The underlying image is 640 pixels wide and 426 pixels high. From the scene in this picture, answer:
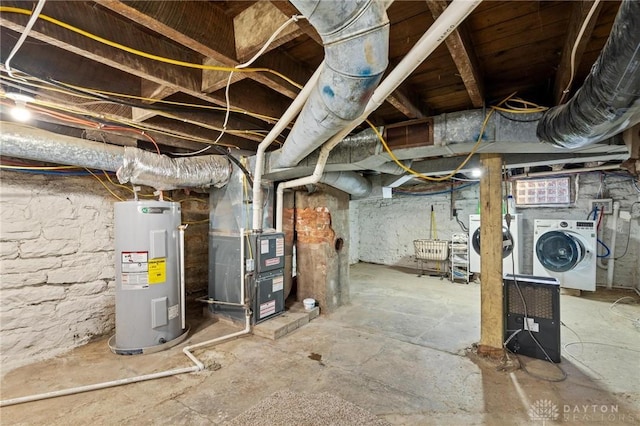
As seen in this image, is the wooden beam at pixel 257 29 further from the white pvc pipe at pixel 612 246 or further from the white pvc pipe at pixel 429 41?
the white pvc pipe at pixel 612 246

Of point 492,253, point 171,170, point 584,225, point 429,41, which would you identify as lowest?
point 492,253

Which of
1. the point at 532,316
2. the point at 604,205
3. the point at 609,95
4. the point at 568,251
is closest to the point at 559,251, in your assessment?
the point at 568,251

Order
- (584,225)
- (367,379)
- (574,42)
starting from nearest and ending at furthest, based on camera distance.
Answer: (574,42) < (367,379) < (584,225)

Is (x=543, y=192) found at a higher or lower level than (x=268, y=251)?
higher

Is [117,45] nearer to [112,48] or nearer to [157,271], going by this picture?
[112,48]

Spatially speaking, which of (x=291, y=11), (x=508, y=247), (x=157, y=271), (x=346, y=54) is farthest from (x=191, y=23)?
(x=508, y=247)

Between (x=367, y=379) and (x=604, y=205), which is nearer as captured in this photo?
(x=367, y=379)

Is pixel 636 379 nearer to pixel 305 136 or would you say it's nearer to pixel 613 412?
pixel 613 412

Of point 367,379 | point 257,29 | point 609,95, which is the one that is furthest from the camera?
point 367,379

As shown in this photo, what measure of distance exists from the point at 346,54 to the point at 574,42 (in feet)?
3.43

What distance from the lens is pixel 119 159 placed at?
2.39 m

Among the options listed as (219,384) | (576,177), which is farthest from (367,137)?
(576,177)

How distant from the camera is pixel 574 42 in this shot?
1.21m

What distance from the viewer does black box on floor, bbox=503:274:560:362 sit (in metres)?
2.34
